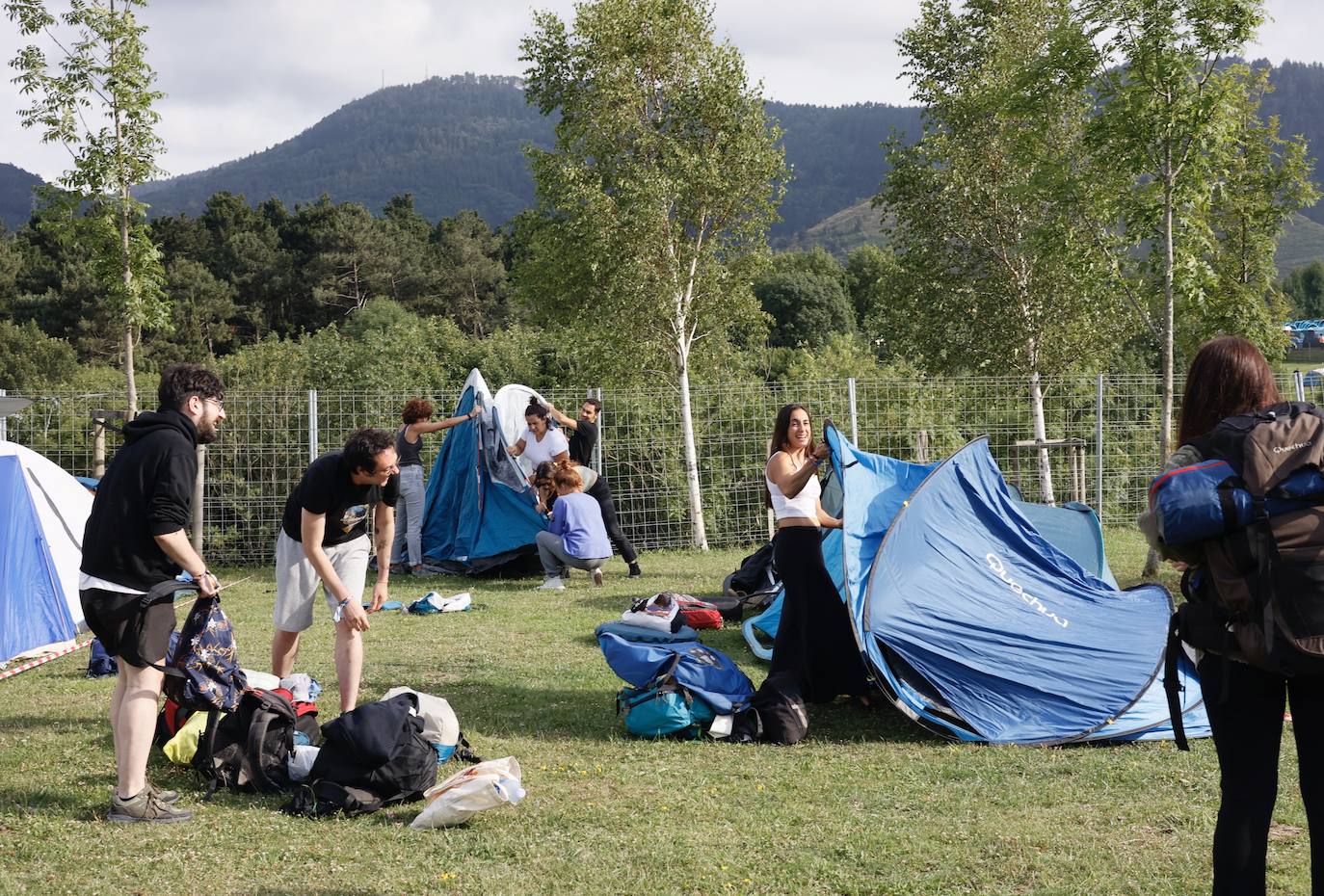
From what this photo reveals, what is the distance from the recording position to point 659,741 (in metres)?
5.52

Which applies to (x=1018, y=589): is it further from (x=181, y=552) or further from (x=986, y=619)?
(x=181, y=552)

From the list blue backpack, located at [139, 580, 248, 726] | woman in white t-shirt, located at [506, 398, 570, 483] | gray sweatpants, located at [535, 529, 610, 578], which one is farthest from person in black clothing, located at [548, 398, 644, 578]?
blue backpack, located at [139, 580, 248, 726]

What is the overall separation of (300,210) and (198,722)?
50.1m

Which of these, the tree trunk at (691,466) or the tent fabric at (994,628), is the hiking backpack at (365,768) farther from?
the tree trunk at (691,466)

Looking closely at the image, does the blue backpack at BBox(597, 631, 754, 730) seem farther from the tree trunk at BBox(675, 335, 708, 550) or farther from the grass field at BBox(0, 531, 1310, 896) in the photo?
the tree trunk at BBox(675, 335, 708, 550)

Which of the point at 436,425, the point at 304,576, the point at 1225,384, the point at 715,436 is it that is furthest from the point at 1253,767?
the point at 715,436

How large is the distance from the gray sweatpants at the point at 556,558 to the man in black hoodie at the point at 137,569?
6146mm

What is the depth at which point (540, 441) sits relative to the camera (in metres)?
11.6

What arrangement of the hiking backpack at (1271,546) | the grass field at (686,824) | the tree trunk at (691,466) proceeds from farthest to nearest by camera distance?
the tree trunk at (691,466), the grass field at (686,824), the hiking backpack at (1271,546)

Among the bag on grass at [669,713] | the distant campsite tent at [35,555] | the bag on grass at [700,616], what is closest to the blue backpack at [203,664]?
the bag on grass at [669,713]

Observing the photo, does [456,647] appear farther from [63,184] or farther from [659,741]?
[63,184]

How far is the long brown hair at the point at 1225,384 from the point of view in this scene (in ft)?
9.84

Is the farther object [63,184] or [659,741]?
[63,184]

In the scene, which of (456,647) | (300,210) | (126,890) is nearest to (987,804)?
(126,890)
